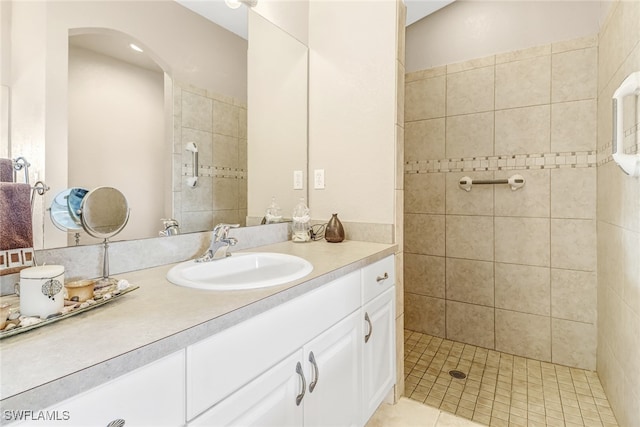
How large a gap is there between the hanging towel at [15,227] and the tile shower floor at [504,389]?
1.87 meters

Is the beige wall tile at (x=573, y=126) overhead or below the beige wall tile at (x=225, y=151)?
overhead

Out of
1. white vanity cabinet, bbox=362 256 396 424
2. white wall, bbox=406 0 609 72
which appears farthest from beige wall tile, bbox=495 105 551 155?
white vanity cabinet, bbox=362 256 396 424

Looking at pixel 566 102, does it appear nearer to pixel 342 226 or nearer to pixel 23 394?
pixel 342 226

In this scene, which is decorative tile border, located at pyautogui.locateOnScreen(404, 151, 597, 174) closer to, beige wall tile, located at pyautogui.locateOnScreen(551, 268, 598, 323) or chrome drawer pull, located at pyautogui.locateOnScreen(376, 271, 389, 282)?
beige wall tile, located at pyautogui.locateOnScreen(551, 268, 598, 323)

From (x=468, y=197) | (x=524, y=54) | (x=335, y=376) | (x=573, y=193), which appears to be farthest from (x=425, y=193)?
(x=335, y=376)

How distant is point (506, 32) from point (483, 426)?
Result: 2511 millimetres

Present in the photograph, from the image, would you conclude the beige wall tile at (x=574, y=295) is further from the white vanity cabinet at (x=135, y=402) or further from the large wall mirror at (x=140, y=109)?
the white vanity cabinet at (x=135, y=402)

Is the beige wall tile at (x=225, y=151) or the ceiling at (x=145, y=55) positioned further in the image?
the beige wall tile at (x=225, y=151)

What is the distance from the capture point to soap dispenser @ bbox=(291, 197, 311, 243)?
1800 millimetres

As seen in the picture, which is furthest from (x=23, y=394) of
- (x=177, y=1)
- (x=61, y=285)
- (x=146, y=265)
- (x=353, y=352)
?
(x=177, y=1)

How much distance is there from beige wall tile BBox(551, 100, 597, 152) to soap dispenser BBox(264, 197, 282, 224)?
6.12 feet

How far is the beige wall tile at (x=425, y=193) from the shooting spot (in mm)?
2617

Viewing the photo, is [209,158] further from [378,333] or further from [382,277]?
[378,333]

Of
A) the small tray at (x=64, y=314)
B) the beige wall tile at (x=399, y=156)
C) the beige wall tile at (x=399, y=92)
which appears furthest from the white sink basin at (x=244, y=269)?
the beige wall tile at (x=399, y=92)
